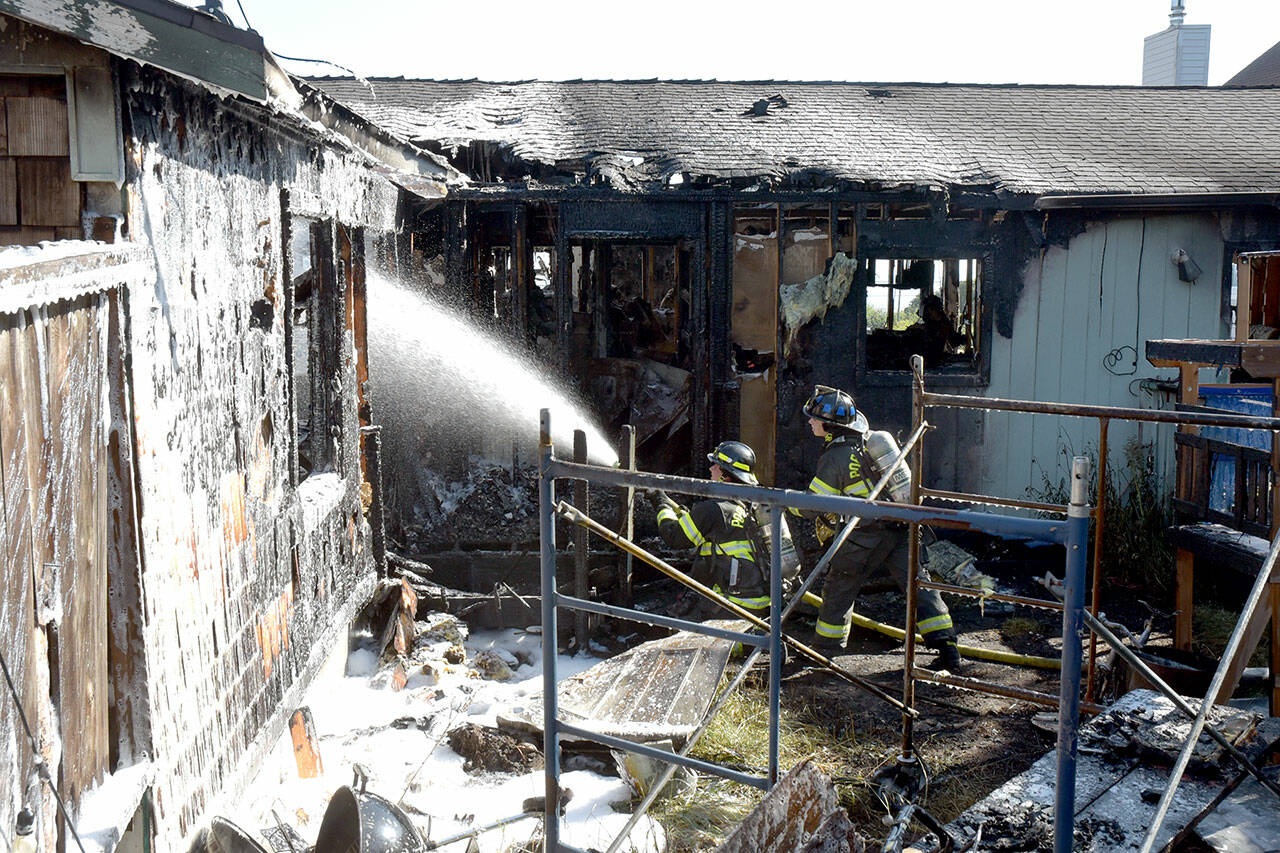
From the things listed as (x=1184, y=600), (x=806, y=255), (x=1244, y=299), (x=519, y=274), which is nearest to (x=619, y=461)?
(x=519, y=274)

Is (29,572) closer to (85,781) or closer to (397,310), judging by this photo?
(85,781)

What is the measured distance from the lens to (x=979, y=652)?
7285mm

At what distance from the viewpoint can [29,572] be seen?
269 centimetres

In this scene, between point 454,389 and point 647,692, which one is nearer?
point 647,692

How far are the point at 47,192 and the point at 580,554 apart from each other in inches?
189

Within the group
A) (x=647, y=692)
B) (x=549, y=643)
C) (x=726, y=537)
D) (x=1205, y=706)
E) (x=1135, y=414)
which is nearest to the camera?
(x=549, y=643)

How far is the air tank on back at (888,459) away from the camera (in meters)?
7.07

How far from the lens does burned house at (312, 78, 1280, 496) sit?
32.9 ft

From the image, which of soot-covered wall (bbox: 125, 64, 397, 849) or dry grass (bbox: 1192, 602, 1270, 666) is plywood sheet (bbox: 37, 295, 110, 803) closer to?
soot-covered wall (bbox: 125, 64, 397, 849)

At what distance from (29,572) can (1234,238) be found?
11.0 meters

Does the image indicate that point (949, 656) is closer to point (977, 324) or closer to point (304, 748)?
point (304, 748)

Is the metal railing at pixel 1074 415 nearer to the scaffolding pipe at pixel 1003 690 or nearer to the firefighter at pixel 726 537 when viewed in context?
the scaffolding pipe at pixel 1003 690

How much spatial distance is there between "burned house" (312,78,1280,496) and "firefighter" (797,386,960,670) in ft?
9.05

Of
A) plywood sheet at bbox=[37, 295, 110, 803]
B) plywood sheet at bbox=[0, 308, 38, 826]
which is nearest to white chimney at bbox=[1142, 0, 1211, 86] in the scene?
plywood sheet at bbox=[37, 295, 110, 803]
